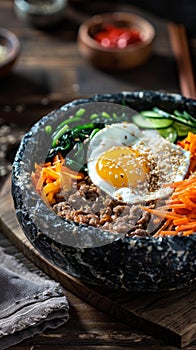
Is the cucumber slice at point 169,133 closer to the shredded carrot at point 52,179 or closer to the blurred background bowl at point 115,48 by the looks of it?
the shredded carrot at point 52,179

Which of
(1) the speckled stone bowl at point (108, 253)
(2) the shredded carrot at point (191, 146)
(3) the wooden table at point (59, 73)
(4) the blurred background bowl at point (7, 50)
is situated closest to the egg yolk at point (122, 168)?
(2) the shredded carrot at point (191, 146)

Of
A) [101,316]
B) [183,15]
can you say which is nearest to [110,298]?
[101,316]

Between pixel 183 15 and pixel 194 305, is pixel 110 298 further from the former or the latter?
pixel 183 15

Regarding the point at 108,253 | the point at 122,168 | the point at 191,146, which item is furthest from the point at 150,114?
the point at 108,253

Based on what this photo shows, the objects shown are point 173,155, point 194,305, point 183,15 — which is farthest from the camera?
point 183,15

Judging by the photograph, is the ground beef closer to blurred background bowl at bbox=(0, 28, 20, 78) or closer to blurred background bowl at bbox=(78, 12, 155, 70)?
blurred background bowl at bbox=(0, 28, 20, 78)

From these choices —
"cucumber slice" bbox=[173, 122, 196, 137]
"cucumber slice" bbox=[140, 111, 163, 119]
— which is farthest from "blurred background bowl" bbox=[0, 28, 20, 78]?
"cucumber slice" bbox=[173, 122, 196, 137]
